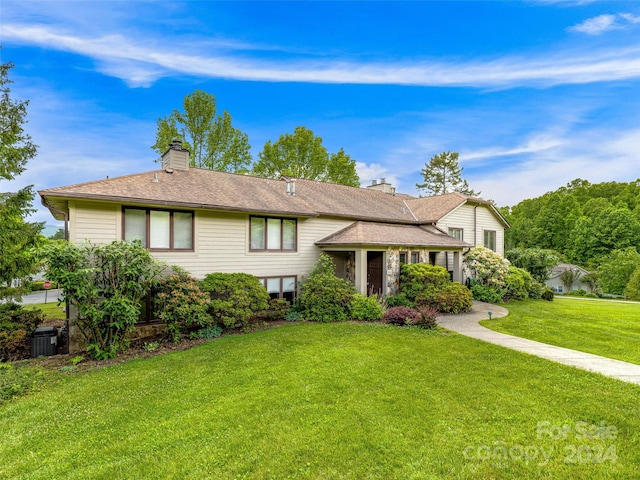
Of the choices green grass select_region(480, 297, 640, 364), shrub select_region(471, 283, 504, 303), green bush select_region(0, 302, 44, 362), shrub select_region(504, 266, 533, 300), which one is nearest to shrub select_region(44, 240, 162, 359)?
green bush select_region(0, 302, 44, 362)

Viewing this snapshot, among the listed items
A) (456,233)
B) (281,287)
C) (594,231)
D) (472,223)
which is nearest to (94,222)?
(281,287)

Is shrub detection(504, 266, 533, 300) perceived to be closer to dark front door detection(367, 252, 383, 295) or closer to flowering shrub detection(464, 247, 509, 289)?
flowering shrub detection(464, 247, 509, 289)

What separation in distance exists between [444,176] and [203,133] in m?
30.2

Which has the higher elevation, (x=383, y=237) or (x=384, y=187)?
(x=384, y=187)

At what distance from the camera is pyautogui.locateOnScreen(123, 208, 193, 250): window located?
9242mm

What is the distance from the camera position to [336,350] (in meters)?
7.34

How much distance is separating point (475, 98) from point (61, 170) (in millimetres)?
22229

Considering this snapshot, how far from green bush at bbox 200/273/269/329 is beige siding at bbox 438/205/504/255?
11704 mm

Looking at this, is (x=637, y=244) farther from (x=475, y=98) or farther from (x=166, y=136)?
(x=166, y=136)

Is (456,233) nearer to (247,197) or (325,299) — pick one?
(325,299)

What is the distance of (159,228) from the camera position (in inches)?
381

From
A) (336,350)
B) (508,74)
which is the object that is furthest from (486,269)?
(336,350)

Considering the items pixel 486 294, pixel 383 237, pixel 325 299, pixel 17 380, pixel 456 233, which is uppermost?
pixel 456 233

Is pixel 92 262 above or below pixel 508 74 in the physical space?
below
